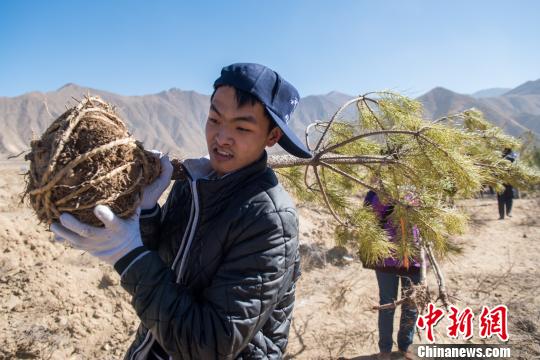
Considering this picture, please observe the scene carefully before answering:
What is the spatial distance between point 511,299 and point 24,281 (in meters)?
5.33

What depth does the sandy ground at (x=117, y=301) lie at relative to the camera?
115 inches

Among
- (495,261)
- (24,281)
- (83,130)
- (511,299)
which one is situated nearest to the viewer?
→ (83,130)

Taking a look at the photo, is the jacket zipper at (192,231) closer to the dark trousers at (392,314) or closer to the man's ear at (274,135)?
the man's ear at (274,135)

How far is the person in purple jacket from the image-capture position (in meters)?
2.42

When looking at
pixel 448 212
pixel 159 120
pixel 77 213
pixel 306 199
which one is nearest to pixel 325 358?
pixel 306 199

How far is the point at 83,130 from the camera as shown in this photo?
0.97 m

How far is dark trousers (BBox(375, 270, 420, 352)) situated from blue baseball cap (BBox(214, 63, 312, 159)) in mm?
1815

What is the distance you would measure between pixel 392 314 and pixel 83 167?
2.46 m

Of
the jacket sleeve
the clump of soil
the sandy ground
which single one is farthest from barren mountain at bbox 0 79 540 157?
the jacket sleeve

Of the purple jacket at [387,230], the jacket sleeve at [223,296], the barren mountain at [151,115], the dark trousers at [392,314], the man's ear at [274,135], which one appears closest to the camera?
the jacket sleeve at [223,296]

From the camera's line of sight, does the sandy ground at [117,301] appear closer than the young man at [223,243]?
No

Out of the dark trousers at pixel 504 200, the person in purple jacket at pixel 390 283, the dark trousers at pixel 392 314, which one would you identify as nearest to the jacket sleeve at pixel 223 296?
the person in purple jacket at pixel 390 283

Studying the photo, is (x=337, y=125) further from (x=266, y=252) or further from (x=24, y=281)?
(x=24, y=281)

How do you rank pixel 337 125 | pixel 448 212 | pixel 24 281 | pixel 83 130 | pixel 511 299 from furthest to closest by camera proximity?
pixel 511 299 → pixel 24 281 → pixel 337 125 → pixel 448 212 → pixel 83 130
